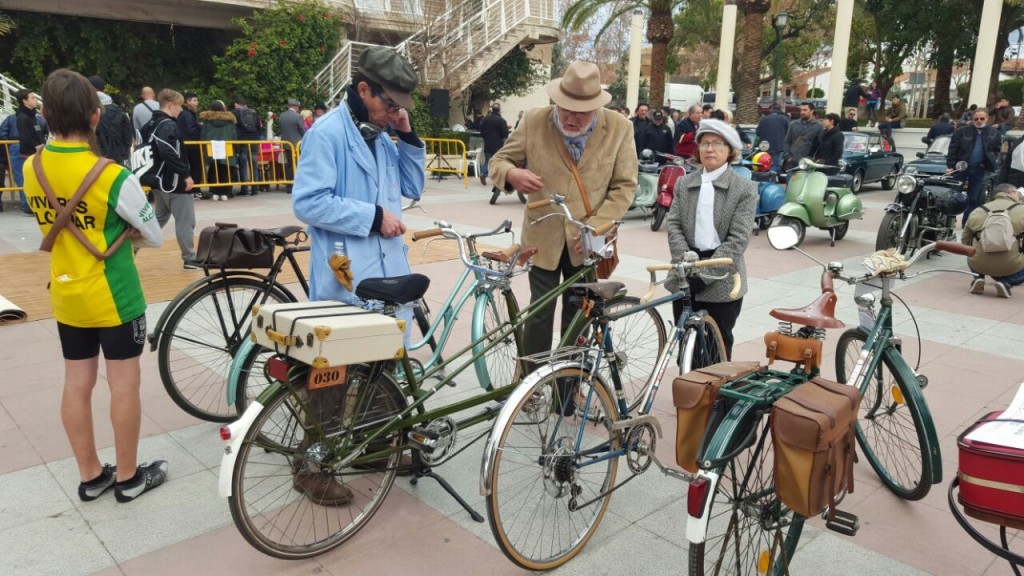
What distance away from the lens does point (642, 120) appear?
1375 centimetres

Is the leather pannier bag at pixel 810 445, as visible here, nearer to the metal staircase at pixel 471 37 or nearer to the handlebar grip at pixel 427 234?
the handlebar grip at pixel 427 234

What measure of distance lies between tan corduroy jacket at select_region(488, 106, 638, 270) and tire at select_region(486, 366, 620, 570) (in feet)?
3.79

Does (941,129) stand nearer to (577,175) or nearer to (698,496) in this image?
(577,175)

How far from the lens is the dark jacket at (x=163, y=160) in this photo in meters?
7.30

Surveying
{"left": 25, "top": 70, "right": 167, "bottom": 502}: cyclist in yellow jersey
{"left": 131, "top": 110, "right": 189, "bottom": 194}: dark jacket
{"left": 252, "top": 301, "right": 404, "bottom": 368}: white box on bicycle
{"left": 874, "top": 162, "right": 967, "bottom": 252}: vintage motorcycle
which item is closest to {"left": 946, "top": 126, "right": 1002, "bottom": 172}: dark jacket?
Result: {"left": 874, "top": 162, "right": 967, "bottom": 252}: vintage motorcycle

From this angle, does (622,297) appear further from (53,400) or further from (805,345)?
(53,400)

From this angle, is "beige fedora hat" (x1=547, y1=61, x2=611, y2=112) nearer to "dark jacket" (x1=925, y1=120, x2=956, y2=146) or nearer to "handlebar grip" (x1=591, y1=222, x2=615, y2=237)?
"handlebar grip" (x1=591, y1=222, x2=615, y2=237)

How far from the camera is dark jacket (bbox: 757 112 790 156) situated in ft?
46.3

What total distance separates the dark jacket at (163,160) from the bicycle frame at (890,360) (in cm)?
642

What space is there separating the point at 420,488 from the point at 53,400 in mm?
2397

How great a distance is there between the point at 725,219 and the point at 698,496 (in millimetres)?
2119

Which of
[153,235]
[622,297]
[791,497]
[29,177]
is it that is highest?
[29,177]

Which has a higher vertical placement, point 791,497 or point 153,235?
point 153,235

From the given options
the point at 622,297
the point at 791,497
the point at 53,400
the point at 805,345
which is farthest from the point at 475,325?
the point at 53,400
